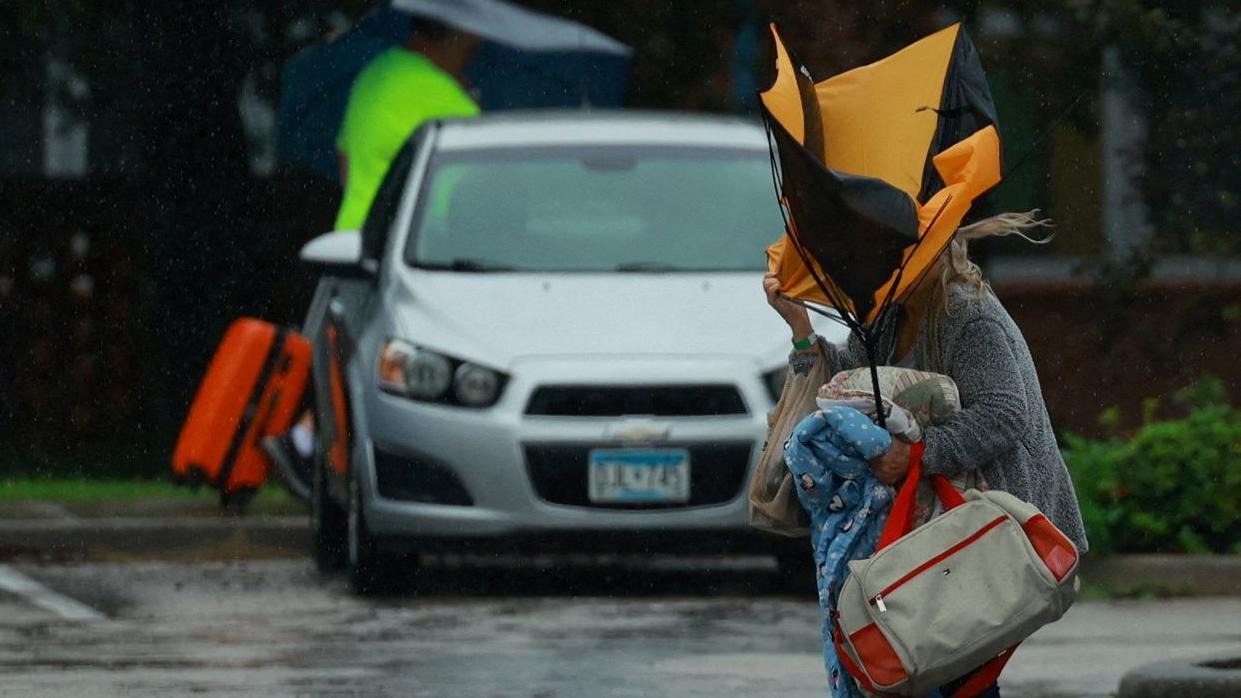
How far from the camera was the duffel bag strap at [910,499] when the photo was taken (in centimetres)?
498

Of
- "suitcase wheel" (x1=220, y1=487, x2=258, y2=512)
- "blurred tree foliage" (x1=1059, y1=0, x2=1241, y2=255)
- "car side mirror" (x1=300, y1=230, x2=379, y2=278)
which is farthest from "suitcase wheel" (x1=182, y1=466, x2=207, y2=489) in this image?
"blurred tree foliage" (x1=1059, y1=0, x2=1241, y2=255)

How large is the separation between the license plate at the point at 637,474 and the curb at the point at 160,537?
7.58 feet

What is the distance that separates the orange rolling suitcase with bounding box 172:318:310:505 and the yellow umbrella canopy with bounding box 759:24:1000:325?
651 cm

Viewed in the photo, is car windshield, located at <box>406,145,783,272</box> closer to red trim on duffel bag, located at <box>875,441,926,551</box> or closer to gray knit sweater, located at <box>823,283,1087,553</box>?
gray knit sweater, located at <box>823,283,1087,553</box>

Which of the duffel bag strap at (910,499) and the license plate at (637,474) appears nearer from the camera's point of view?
the duffel bag strap at (910,499)

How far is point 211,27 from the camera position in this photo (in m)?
15.2

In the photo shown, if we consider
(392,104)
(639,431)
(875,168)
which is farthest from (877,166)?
(392,104)

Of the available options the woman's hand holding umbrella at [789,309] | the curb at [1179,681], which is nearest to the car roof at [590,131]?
the curb at [1179,681]

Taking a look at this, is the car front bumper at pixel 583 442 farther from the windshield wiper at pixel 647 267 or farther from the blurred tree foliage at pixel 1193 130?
the blurred tree foliage at pixel 1193 130

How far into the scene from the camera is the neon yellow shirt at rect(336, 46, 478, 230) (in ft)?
39.2

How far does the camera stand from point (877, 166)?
17.0 ft

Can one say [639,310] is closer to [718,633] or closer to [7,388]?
[718,633]

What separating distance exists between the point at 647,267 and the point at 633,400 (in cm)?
87

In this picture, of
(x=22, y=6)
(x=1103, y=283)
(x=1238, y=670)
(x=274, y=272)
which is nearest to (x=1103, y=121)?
(x=1103, y=283)
